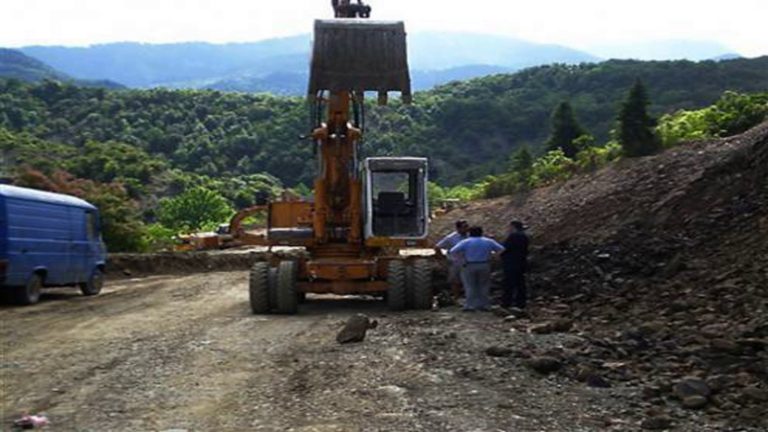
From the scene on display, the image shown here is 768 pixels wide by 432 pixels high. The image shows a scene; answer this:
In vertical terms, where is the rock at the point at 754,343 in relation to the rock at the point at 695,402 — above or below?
above

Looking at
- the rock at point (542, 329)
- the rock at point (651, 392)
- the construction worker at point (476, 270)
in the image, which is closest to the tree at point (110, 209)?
the construction worker at point (476, 270)

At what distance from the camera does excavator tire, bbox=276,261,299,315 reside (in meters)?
17.1

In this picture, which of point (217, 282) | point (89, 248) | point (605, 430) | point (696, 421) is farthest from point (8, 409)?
point (217, 282)

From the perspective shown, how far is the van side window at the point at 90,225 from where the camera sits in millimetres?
22703

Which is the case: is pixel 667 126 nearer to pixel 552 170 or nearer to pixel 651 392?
pixel 552 170

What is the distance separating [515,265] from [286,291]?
394 cm

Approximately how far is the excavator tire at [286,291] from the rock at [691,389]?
879 centimetres

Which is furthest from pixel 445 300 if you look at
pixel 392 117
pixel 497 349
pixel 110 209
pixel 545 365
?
pixel 392 117

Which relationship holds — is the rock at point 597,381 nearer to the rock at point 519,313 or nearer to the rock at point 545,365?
the rock at point 545,365

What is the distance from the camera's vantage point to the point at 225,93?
11075 cm

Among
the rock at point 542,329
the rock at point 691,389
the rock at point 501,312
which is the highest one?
the rock at point 691,389

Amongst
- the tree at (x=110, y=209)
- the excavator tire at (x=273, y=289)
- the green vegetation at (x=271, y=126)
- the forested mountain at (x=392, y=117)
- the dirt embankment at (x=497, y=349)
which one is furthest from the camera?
the forested mountain at (x=392, y=117)

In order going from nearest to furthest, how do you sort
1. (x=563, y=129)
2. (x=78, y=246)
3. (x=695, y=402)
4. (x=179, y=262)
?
(x=695, y=402) < (x=78, y=246) < (x=179, y=262) < (x=563, y=129)

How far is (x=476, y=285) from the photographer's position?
16.6 meters
